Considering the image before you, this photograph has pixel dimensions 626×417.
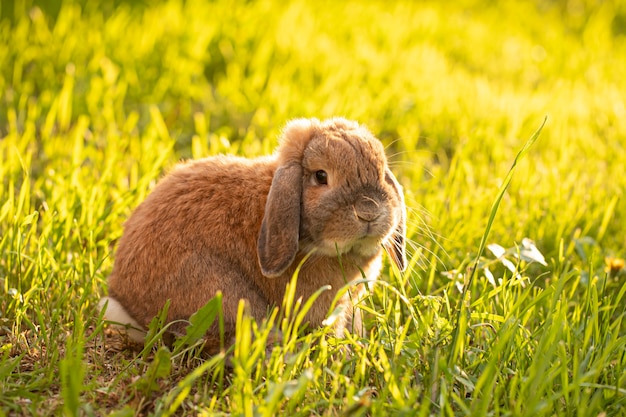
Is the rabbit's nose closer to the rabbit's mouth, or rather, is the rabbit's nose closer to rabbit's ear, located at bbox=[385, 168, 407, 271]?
the rabbit's mouth

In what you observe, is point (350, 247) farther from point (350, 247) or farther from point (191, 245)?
point (191, 245)

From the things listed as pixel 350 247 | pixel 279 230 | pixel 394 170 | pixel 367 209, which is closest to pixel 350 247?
pixel 350 247

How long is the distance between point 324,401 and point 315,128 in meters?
1.28

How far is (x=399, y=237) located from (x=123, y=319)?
4.12 ft

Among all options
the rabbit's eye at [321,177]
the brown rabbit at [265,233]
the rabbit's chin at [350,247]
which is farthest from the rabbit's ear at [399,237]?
the rabbit's eye at [321,177]

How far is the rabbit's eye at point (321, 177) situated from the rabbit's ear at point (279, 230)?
0.15 m

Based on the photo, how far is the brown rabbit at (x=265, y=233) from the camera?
3.05 meters

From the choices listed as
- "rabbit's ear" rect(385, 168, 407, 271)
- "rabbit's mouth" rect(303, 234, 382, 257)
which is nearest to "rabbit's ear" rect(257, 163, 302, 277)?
"rabbit's mouth" rect(303, 234, 382, 257)

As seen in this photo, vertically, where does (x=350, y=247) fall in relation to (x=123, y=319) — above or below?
above

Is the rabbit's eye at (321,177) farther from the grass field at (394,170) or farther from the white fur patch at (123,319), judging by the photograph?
the white fur patch at (123,319)

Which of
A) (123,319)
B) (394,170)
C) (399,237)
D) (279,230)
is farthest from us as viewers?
(394,170)

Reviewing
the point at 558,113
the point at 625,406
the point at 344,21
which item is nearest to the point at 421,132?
the point at 558,113

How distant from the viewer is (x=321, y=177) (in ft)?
10.5

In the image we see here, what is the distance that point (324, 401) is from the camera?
2533 mm
